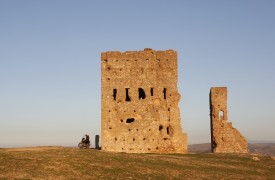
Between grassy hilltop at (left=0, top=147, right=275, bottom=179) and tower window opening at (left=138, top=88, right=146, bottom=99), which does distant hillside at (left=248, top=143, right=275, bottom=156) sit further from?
grassy hilltop at (left=0, top=147, right=275, bottom=179)

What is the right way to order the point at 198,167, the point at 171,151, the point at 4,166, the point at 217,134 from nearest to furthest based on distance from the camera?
1. the point at 4,166
2. the point at 198,167
3. the point at 171,151
4. the point at 217,134

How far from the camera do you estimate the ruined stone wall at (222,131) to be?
43.2m

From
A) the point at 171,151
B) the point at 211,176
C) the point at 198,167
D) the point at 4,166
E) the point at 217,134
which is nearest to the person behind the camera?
the point at 4,166

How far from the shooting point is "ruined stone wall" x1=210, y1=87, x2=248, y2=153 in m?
43.2

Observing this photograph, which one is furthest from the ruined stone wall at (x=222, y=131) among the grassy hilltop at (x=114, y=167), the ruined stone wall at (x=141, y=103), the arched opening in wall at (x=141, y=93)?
the grassy hilltop at (x=114, y=167)

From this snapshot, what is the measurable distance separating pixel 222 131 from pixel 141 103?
10501 millimetres

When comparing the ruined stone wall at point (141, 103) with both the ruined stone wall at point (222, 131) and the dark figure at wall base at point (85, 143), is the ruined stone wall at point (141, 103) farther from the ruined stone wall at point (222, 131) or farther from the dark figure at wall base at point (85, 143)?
the ruined stone wall at point (222, 131)

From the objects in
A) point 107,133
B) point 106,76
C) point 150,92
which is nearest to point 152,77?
point 150,92

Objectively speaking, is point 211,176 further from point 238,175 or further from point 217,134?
point 217,134

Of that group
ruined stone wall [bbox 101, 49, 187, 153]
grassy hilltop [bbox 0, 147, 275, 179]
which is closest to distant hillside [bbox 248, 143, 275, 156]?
ruined stone wall [bbox 101, 49, 187, 153]

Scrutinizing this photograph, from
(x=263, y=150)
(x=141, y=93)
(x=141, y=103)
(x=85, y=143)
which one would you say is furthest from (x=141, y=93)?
(x=263, y=150)

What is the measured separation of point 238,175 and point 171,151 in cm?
1281

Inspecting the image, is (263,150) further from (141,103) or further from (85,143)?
(85,143)

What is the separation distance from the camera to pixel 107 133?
3828cm
